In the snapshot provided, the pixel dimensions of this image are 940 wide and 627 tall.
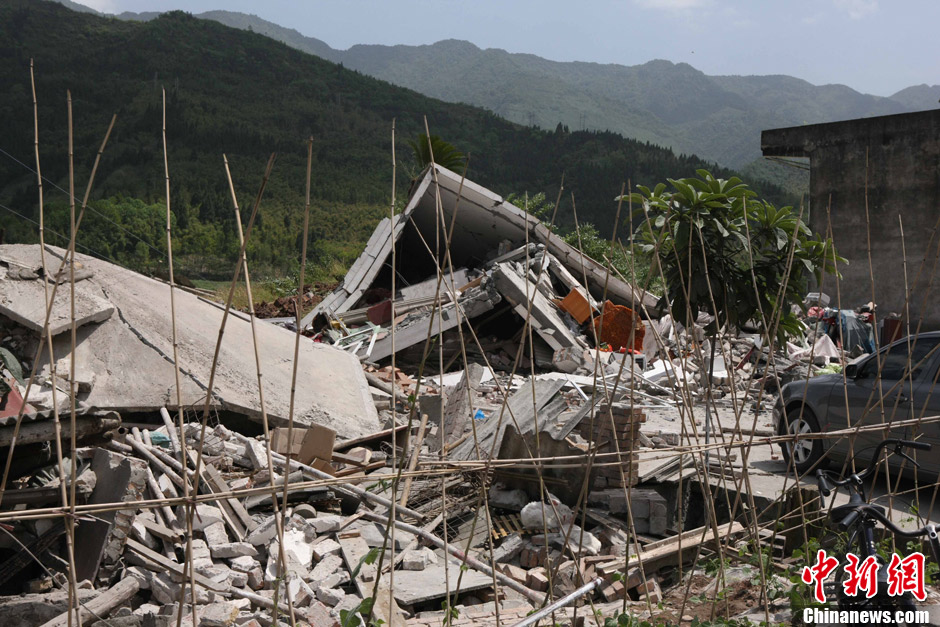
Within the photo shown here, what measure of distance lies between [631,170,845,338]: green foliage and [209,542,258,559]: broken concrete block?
3.72 m

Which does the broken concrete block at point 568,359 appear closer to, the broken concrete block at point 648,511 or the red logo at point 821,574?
the broken concrete block at point 648,511

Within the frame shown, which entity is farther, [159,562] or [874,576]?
[159,562]

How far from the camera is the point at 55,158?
153ft

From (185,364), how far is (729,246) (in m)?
5.12

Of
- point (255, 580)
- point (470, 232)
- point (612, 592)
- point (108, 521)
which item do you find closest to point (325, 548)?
point (255, 580)

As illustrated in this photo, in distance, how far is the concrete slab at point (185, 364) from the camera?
6719 millimetres

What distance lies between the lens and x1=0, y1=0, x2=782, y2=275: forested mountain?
3688cm

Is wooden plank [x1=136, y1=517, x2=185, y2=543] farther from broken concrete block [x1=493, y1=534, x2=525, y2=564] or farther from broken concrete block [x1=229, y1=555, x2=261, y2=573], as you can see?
broken concrete block [x1=493, y1=534, x2=525, y2=564]

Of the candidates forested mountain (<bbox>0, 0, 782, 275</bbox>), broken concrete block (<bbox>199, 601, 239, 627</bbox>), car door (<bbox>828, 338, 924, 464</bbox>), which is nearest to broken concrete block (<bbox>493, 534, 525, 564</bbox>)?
broken concrete block (<bbox>199, 601, 239, 627</bbox>)

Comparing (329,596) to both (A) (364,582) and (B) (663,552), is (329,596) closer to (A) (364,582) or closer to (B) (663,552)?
(A) (364,582)

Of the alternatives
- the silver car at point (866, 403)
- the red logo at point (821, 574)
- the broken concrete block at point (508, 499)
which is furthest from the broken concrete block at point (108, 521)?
the silver car at point (866, 403)

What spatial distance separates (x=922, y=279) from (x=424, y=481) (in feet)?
42.8

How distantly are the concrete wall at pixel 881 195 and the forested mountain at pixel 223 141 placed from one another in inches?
715

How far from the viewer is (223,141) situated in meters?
52.7
